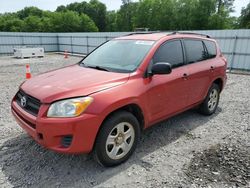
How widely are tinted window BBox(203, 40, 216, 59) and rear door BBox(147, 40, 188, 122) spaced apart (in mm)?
1101

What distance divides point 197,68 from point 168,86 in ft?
3.44

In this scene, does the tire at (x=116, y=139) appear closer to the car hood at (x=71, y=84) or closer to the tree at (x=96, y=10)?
the car hood at (x=71, y=84)

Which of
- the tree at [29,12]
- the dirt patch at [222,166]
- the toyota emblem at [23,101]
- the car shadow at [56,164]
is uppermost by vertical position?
the tree at [29,12]

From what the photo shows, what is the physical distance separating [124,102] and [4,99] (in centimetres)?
498

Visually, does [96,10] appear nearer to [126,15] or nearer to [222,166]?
[126,15]

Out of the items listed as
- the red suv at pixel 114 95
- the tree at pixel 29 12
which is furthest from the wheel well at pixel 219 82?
the tree at pixel 29 12

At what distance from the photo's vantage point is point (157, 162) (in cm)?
331

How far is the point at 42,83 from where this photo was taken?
3252mm

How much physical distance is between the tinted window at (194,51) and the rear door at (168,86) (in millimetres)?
232

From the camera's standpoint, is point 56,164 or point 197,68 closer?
point 56,164

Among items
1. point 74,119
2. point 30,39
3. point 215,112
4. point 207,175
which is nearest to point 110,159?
point 74,119

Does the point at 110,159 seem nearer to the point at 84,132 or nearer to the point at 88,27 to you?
the point at 84,132

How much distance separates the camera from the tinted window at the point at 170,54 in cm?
366

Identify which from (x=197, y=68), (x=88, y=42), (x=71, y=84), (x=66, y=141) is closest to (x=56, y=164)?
(x=66, y=141)
